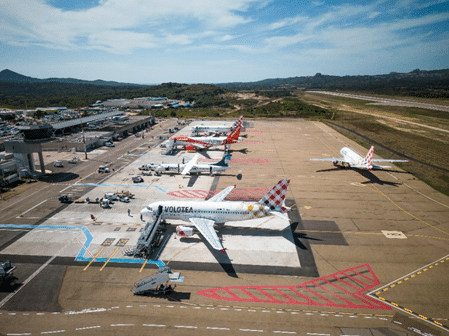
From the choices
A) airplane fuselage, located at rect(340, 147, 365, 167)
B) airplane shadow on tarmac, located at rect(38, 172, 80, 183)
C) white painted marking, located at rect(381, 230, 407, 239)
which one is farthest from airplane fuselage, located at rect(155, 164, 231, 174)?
white painted marking, located at rect(381, 230, 407, 239)

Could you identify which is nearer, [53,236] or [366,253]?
[366,253]

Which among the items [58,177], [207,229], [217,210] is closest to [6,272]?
[207,229]

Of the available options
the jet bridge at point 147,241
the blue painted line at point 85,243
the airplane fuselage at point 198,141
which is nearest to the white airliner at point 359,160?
the airplane fuselage at point 198,141

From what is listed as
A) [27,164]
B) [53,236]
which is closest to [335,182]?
[53,236]

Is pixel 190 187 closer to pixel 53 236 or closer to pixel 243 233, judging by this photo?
pixel 243 233

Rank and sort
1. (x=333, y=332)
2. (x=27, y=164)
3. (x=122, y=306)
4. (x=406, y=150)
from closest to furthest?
(x=333, y=332) < (x=122, y=306) < (x=27, y=164) < (x=406, y=150)

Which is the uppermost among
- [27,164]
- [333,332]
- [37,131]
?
[37,131]

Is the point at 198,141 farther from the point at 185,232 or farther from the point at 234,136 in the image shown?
the point at 185,232
